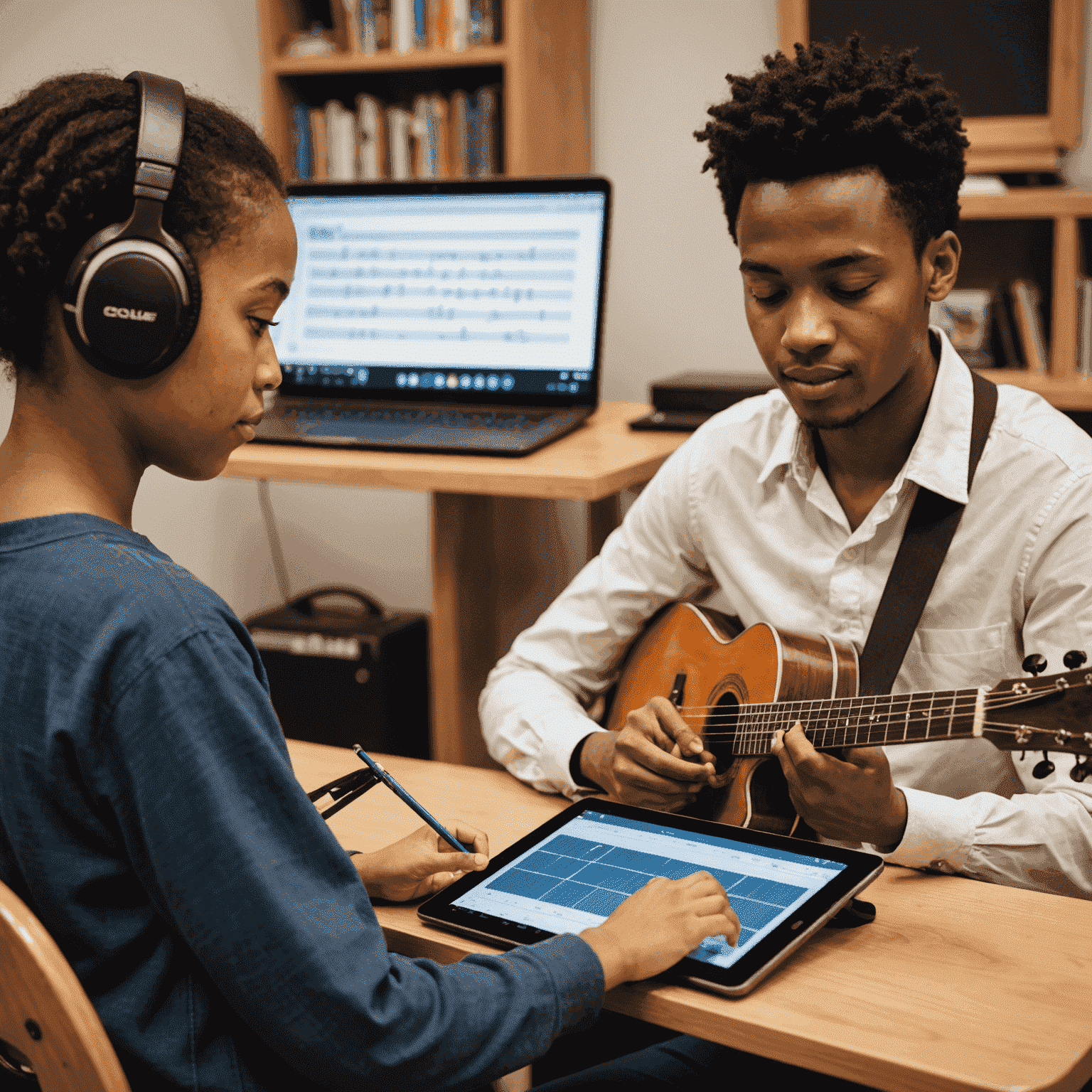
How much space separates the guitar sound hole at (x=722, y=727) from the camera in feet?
4.04

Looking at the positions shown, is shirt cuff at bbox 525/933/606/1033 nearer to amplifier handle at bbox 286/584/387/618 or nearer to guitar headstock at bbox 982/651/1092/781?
guitar headstock at bbox 982/651/1092/781

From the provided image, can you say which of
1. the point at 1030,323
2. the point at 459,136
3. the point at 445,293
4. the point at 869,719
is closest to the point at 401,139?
the point at 459,136

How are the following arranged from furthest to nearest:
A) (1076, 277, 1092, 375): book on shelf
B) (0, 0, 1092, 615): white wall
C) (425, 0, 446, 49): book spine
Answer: (0, 0, 1092, 615): white wall < (425, 0, 446, 49): book spine < (1076, 277, 1092, 375): book on shelf

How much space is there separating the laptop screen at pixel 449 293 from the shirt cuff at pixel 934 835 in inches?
47.0

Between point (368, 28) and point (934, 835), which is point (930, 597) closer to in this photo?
point (934, 835)

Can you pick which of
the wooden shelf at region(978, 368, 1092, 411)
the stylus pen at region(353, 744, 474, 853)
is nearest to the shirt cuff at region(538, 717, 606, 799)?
the stylus pen at region(353, 744, 474, 853)

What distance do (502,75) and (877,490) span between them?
5.57 ft

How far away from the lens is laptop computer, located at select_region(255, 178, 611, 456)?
2.12 metres

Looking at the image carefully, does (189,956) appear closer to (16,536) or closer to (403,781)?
(16,536)

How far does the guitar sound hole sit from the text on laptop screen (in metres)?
0.97

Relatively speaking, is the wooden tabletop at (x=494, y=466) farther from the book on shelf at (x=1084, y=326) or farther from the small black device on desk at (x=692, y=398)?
the book on shelf at (x=1084, y=326)

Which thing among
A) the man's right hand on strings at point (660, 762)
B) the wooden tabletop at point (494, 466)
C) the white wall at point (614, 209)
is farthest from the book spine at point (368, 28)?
the man's right hand on strings at point (660, 762)

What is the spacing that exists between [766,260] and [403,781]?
67 cm

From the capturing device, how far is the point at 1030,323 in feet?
7.38
